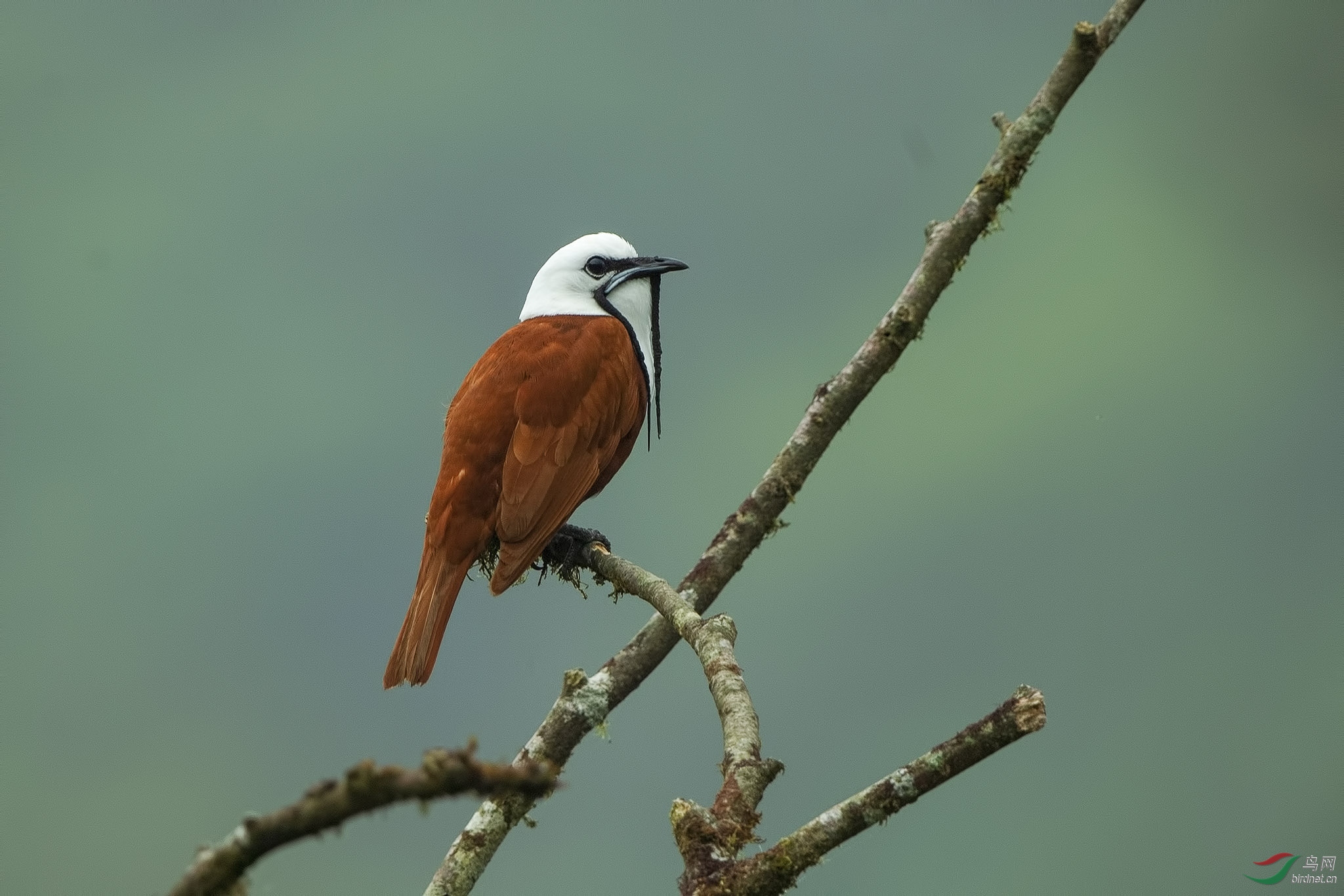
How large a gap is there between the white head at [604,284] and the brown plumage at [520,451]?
1.13 ft

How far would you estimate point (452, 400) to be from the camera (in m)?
4.29

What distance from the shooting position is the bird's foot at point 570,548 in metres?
3.92

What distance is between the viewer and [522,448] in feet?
12.8

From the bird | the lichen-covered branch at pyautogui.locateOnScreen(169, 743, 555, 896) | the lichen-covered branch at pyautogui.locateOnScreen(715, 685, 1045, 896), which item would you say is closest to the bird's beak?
the bird

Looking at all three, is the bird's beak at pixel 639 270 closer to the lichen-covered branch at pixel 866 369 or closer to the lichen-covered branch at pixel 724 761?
the lichen-covered branch at pixel 866 369

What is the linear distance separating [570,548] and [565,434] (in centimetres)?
36

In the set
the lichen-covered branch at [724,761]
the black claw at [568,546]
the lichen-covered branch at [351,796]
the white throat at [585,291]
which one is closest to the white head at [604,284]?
the white throat at [585,291]

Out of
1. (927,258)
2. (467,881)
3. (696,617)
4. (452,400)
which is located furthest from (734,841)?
(452,400)

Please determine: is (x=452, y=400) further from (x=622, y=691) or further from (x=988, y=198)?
(x=988, y=198)

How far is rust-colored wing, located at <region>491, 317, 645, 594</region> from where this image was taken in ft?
12.4

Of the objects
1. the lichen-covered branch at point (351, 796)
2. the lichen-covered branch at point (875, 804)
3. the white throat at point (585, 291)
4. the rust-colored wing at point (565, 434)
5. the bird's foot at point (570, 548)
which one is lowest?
the lichen-covered branch at point (351, 796)

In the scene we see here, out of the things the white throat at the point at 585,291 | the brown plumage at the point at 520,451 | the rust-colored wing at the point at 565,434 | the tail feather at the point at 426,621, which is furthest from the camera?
the white throat at the point at 585,291

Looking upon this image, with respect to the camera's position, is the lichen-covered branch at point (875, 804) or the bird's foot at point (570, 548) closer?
the lichen-covered branch at point (875, 804)

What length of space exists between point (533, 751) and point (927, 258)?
1.62 m
